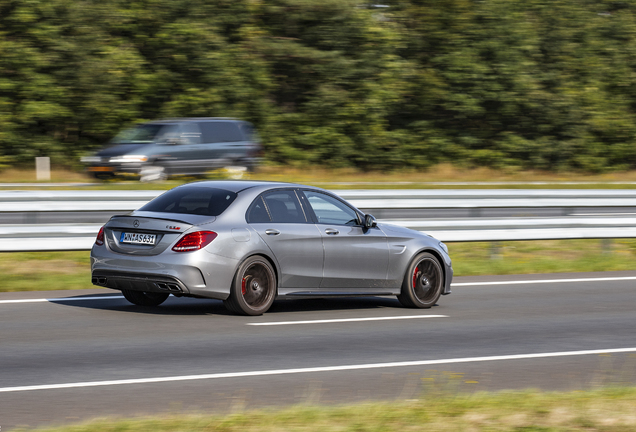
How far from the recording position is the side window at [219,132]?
25672 millimetres

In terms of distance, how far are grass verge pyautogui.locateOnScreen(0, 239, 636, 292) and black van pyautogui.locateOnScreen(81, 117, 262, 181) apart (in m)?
9.49

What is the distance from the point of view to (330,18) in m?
34.8

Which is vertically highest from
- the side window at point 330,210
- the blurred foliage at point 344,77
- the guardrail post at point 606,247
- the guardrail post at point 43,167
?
the blurred foliage at point 344,77

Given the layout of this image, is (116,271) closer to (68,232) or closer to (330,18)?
(68,232)

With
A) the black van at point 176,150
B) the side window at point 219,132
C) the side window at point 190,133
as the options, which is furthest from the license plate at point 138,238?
the side window at point 219,132

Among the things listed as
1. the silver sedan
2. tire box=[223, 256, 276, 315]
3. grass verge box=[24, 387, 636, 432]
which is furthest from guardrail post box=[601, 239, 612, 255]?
grass verge box=[24, 387, 636, 432]

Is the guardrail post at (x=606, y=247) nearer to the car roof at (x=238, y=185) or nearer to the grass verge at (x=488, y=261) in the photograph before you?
the grass verge at (x=488, y=261)

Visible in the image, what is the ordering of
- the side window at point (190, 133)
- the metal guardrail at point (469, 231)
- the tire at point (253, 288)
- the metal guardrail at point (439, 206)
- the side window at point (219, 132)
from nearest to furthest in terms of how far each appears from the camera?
the tire at point (253, 288) → the metal guardrail at point (469, 231) → the metal guardrail at point (439, 206) → the side window at point (190, 133) → the side window at point (219, 132)

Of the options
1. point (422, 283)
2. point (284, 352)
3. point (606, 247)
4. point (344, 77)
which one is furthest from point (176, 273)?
point (344, 77)

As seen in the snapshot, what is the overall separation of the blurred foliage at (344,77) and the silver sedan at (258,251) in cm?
2206

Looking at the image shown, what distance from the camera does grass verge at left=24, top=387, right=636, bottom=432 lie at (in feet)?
16.6

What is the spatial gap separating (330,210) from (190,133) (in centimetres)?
1522

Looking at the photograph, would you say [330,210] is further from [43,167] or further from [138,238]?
[43,167]

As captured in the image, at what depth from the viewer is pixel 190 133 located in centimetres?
2520
